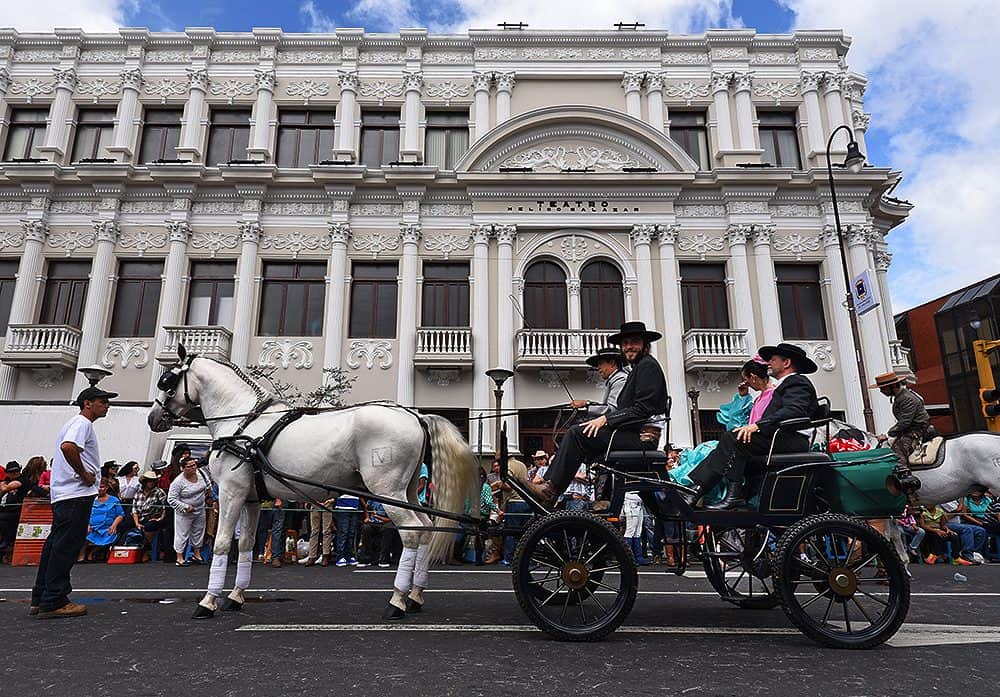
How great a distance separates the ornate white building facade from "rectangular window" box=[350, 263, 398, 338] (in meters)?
0.07

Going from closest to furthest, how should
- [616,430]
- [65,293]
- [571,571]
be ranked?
[571,571] → [616,430] → [65,293]

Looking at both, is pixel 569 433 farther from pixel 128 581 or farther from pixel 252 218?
pixel 252 218

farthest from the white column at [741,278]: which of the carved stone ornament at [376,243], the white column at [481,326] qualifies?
the carved stone ornament at [376,243]

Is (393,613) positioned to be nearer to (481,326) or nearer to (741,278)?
(481,326)

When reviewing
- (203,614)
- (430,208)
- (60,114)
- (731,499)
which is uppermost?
(60,114)

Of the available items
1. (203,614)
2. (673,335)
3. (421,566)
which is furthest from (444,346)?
(203,614)

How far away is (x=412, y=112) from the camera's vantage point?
22.0 m

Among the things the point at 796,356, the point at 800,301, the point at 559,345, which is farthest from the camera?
the point at 800,301

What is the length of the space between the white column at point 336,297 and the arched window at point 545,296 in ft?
19.9

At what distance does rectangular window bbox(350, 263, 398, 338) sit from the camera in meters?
20.3

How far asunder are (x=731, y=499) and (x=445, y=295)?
649 inches

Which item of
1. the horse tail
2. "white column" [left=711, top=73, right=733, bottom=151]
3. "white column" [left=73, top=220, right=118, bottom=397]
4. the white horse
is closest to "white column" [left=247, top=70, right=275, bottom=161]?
"white column" [left=73, top=220, right=118, bottom=397]

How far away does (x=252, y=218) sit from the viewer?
20484 mm

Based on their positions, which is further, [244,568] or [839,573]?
[244,568]
